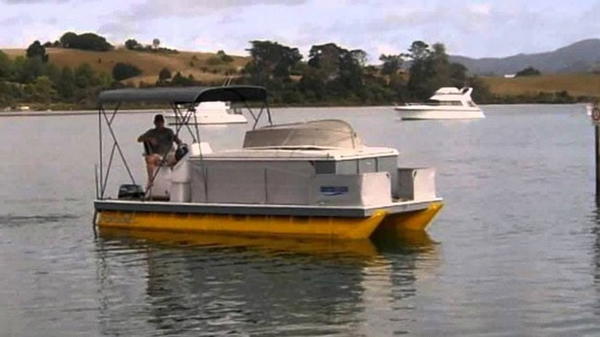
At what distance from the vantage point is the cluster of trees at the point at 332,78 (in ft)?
581

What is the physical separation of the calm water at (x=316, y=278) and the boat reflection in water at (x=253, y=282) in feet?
0.11

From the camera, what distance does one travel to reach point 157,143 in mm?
26391

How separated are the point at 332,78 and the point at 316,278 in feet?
549

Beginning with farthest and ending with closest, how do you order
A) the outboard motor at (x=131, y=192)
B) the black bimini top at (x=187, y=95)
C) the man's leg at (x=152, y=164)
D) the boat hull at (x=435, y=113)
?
1. the boat hull at (x=435, y=113)
2. the outboard motor at (x=131, y=192)
3. the man's leg at (x=152, y=164)
4. the black bimini top at (x=187, y=95)

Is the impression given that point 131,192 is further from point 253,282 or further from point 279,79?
point 279,79

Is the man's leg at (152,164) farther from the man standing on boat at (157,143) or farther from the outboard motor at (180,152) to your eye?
the outboard motor at (180,152)

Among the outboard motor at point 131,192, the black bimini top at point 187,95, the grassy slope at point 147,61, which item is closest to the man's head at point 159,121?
the black bimini top at point 187,95

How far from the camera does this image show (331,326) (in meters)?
16.3

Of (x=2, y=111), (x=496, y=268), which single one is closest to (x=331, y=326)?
(x=496, y=268)

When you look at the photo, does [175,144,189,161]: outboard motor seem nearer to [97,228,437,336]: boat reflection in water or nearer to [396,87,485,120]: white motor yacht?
[97,228,437,336]: boat reflection in water

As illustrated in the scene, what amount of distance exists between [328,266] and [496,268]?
2722 millimetres

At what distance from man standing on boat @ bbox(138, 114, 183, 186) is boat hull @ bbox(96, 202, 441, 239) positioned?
1.10 metres

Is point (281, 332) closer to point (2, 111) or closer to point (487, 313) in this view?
point (487, 313)

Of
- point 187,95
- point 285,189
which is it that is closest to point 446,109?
point 187,95
